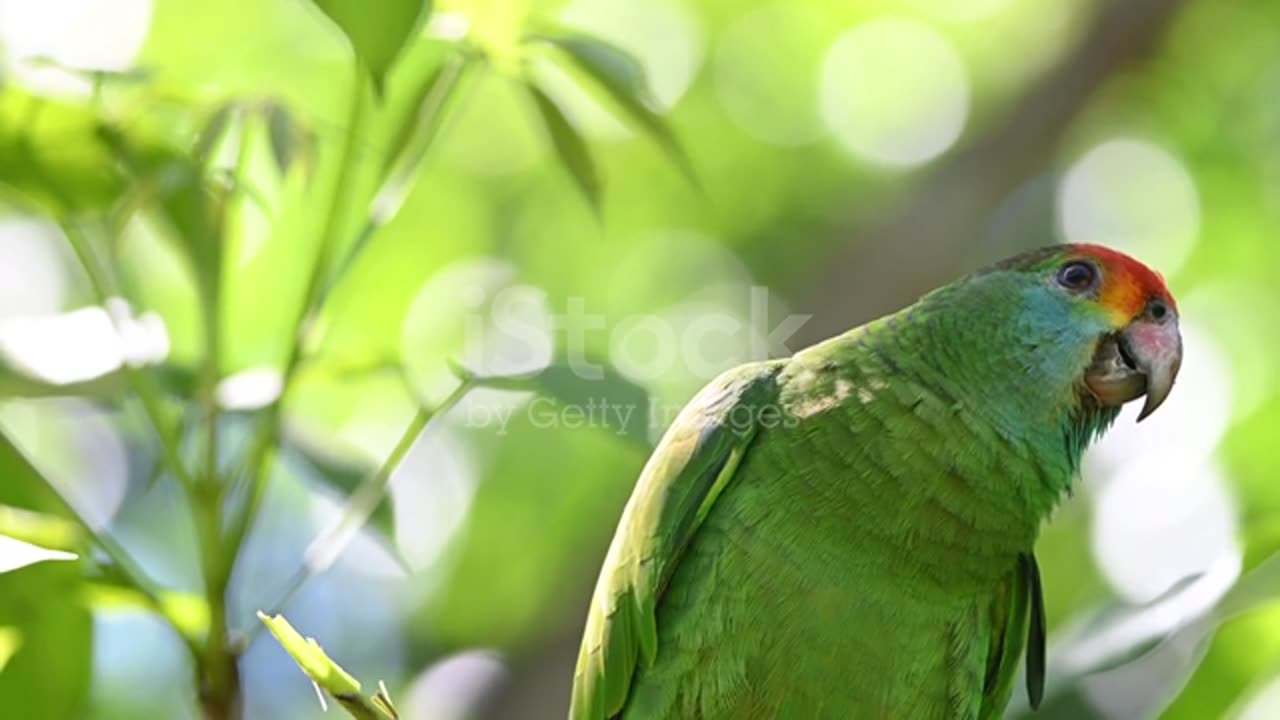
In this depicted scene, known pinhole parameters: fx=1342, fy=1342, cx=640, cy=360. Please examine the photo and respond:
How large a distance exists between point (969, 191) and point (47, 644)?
299 cm

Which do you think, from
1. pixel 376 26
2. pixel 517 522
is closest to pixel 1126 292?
pixel 376 26

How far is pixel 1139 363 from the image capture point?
2.21m

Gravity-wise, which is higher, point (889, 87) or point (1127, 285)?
point (1127, 285)

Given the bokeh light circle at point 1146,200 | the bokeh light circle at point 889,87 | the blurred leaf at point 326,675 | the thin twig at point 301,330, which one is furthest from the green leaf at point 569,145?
the bokeh light circle at point 889,87

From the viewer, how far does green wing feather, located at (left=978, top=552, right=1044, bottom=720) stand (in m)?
2.11

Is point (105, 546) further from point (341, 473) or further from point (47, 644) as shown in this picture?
point (341, 473)

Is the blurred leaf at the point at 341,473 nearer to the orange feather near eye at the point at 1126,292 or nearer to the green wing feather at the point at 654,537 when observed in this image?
the green wing feather at the point at 654,537

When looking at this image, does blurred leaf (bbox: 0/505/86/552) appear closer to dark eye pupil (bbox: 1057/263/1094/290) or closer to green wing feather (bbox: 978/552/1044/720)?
green wing feather (bbox: 978/552/1044/720)

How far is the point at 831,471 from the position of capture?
1.95m

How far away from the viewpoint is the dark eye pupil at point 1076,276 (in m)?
2.25

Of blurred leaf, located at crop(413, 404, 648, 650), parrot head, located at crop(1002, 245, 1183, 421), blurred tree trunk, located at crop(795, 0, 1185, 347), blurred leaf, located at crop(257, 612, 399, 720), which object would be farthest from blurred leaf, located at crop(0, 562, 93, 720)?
blurred leaf, located at crop(413, 404, 648, 650)

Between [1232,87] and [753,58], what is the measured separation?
212 cm

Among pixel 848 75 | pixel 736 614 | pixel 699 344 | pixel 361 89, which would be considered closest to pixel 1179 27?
pixel 699 344

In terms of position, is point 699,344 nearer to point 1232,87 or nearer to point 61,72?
point 61,72
